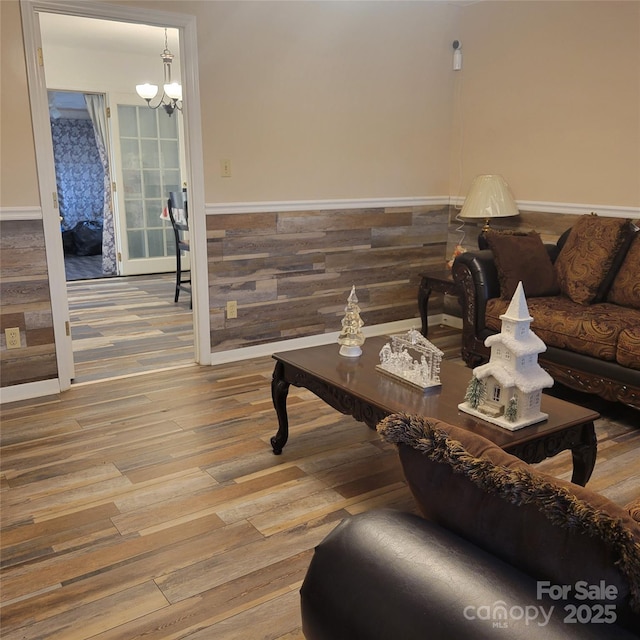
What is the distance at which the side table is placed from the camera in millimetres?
4608

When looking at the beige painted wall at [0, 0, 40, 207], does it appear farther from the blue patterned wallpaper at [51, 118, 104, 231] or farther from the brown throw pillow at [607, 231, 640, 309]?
the blue patterned wallpaper at [51, 118, 104, 231]

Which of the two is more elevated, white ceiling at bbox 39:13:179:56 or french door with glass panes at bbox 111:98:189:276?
white ceiling at bbox 39:13:179:56

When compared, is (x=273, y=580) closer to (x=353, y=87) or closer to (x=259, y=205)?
(x=259, y=205)

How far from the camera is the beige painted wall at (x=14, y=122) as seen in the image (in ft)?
10.8

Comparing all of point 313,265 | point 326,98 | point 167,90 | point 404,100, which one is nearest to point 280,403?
point 313,265

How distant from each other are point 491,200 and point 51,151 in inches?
117

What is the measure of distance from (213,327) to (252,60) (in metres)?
1.77

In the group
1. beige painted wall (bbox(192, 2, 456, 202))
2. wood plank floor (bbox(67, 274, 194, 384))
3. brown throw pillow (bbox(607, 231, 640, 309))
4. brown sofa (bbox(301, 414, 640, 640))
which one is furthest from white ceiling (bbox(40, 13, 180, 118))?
brown sofa (bbox(301, 414, 640, 640))

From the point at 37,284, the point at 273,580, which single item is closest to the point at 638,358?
the point at 273,580

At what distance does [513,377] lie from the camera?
211 centimetres

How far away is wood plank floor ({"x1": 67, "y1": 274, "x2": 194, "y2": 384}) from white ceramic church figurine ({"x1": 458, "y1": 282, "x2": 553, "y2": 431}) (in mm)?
2594

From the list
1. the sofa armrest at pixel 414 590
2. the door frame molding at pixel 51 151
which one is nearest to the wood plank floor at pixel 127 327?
the door frame molding at pixel 51 151

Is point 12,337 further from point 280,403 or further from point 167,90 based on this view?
point 167,90

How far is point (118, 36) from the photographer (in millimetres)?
6207
